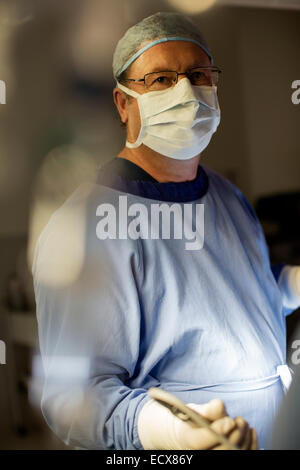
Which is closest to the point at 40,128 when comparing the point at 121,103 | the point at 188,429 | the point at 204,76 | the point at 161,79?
the point at 121,103

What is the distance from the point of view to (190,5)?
1057 mm

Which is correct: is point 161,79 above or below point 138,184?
above

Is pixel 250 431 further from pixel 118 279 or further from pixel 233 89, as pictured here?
pixel 233 89

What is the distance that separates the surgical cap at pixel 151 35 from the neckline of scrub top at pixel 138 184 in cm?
23

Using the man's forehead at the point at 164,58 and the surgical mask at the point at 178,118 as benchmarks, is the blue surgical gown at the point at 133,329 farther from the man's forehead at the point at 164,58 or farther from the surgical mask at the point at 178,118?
the man's forehead at the point at 164,58

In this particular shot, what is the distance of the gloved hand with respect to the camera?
781 mm

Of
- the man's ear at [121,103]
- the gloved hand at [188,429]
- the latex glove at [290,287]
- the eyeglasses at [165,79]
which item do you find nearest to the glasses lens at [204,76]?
the eyeglasses at [165,79]

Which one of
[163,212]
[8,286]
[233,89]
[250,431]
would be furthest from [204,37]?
[250,431]

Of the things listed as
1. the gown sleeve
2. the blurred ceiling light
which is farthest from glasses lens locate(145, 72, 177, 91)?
the gown sleeve

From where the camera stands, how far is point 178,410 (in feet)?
2.65

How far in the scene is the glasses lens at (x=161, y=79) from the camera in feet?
3.12

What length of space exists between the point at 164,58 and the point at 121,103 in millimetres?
142

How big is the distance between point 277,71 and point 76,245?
0.75m

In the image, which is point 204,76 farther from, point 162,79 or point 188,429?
point 188,429
